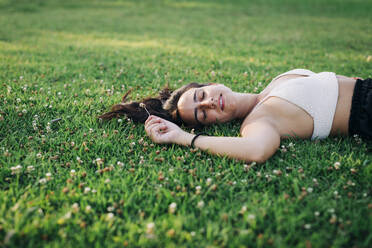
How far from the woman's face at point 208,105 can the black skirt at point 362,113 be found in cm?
154

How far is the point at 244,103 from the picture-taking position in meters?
4.25

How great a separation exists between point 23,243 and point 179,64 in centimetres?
608

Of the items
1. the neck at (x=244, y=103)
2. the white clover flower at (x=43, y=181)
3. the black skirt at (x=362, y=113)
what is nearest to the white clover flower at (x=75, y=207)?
the white clover flower at (x=43, y=181)

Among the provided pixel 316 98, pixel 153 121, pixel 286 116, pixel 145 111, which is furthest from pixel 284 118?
pixel 145 111

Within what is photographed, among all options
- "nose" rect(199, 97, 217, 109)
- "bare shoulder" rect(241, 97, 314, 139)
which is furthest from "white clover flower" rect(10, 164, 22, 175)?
"bare shoulder" rect(241, 97, 314, 139)

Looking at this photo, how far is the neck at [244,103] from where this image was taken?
4203 millimetres

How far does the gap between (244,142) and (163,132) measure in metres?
1.19

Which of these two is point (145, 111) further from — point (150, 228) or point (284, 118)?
point (150, 228)

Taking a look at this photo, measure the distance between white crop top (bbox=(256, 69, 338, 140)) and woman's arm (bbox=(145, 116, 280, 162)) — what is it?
0.53 m

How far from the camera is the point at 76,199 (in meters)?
2.69

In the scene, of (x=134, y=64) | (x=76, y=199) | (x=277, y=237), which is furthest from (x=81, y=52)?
(x=277, y=237)

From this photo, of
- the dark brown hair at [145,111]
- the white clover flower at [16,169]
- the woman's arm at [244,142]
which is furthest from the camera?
the dark brown hair at [145,111]

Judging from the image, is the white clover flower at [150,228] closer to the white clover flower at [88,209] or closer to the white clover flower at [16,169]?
the white clover flower at [88,209]

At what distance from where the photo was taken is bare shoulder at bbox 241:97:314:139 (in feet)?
11.6
